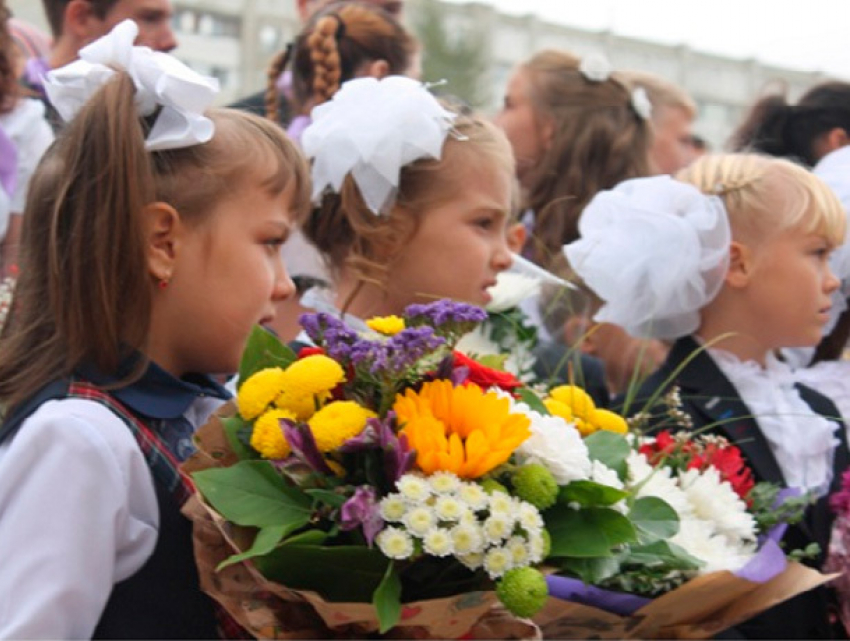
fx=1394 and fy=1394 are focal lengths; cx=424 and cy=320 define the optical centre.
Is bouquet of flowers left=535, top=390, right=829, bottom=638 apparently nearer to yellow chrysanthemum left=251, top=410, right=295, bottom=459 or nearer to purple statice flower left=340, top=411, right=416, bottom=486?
purple statice flower left=340, top=411, right=416, bottom=486

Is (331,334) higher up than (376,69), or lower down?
higher up

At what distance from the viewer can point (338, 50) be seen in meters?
4.59

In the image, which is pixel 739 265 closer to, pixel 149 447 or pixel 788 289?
pixel 788 289

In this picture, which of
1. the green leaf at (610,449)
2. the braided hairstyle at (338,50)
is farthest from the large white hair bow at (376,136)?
the braided hairstyle at (338,50)

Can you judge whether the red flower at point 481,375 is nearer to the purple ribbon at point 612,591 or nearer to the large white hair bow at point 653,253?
the purple ribbon at point 612,591

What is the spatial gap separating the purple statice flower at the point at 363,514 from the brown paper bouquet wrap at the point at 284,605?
0.11 m

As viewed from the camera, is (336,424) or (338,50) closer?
(336,424)

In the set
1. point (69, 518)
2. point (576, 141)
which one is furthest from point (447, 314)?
point (576, 141)

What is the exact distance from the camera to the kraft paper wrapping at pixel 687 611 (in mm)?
2232

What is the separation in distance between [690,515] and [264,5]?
16.3m

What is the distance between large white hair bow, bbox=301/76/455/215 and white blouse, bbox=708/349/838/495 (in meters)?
1.00

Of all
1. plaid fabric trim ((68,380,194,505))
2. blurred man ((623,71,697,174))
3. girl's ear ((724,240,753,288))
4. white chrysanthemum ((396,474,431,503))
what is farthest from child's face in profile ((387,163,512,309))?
blurred man ((623,71,697,174))

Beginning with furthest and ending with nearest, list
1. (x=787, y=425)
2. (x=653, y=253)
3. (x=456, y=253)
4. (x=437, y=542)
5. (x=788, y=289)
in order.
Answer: (x=788, y=289)
(x=787, y=425)
(x=653, y=253)
(x=456, y=253)
(x=437, y=542)

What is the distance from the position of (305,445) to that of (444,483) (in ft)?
0.69
